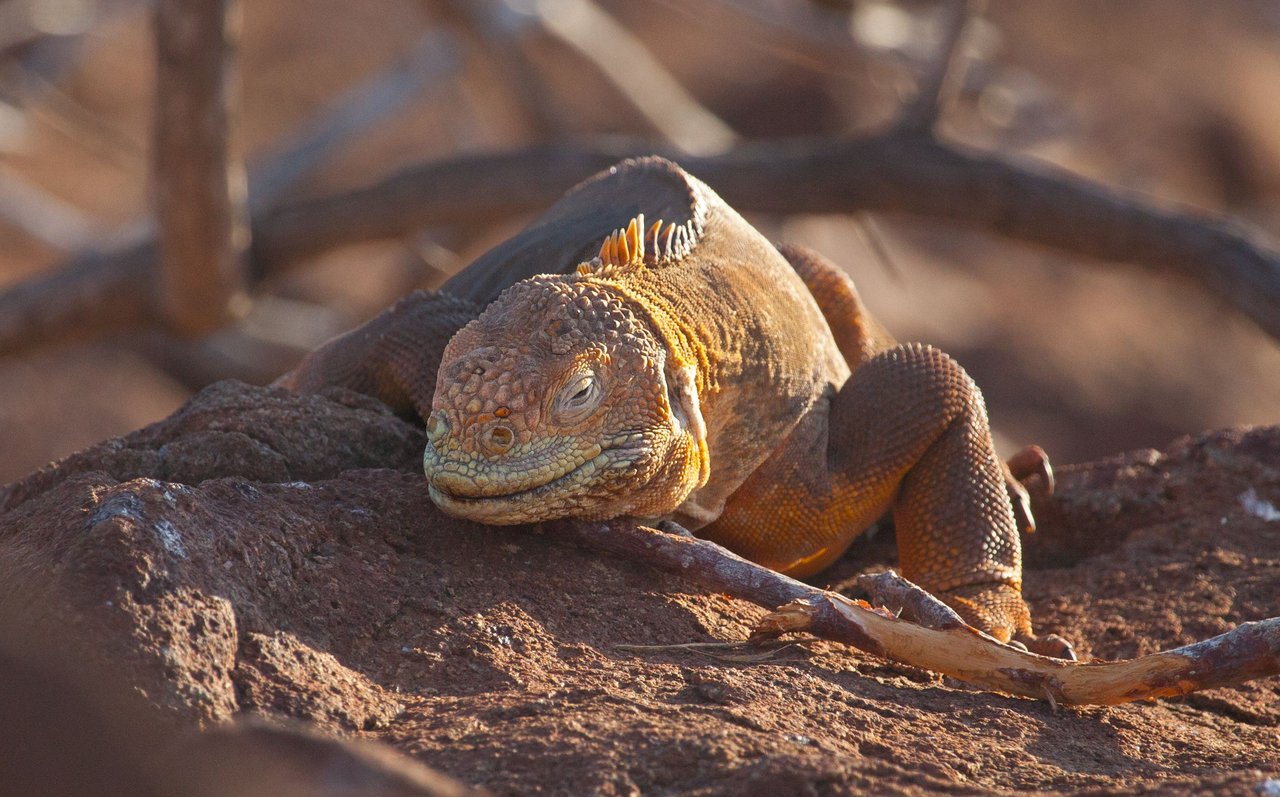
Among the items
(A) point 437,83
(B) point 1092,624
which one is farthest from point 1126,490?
(A) point 437,83

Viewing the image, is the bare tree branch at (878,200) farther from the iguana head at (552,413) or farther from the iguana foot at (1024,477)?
the iguana head at (552,413)

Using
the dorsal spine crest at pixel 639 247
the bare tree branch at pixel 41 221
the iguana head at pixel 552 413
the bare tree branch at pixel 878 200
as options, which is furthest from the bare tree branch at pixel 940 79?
the bare tree branch at pixel 41 221

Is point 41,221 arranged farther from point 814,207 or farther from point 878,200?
point 878,200

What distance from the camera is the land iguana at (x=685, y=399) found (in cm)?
393

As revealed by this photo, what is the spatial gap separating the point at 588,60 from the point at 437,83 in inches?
64.9

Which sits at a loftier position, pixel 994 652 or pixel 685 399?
pixel 685 399

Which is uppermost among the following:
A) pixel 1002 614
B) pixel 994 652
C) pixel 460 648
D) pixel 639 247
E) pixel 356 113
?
pixel 639 247

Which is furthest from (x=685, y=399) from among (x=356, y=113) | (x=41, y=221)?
(x=41, y=221)

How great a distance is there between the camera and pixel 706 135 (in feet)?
48.0

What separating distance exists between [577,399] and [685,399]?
16.6 inches

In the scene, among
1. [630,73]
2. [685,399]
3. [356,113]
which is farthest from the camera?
[630,73]

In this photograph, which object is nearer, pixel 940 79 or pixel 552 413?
pixel 552 413

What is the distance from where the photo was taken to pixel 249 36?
81.6 ft

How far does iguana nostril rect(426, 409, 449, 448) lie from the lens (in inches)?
154
